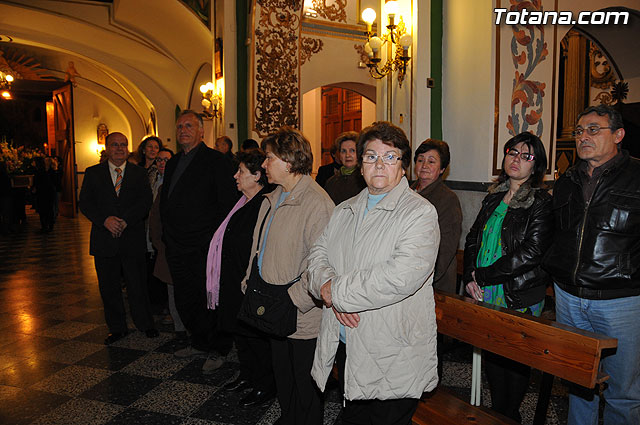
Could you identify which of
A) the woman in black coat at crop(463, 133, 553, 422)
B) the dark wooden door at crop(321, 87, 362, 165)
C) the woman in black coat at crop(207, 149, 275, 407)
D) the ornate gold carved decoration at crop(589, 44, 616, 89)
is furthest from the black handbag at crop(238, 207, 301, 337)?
the dark wooden door at crop(321, 87, 362, 165)

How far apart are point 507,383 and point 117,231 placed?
307 cm

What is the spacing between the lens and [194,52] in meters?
12.0

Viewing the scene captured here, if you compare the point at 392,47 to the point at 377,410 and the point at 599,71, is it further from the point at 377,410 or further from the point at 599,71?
the point at 599,71

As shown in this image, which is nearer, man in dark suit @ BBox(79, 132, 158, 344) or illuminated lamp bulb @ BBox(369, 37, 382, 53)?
man in dark suit @ BBox(79, 132, 158, 344)

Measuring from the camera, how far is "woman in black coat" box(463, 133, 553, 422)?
2.21m

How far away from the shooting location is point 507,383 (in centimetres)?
236

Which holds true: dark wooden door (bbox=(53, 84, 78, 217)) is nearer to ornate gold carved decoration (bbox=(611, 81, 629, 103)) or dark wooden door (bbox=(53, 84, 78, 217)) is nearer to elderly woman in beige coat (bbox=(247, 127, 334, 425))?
elderly woman in beige coat (bbox=(247, 127, 334, 425))

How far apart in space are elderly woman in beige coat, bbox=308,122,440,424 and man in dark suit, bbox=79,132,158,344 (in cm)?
262

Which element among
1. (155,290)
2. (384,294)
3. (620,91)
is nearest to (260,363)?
(384,294)

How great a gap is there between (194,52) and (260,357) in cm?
1077

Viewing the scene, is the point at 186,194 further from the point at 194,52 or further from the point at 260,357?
the point at 194,52

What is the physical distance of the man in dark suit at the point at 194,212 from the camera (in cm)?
330

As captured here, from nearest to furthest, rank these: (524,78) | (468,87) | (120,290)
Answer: (120,290), (524,78), (468,87)

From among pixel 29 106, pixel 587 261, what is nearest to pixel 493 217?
pixel 587 261
